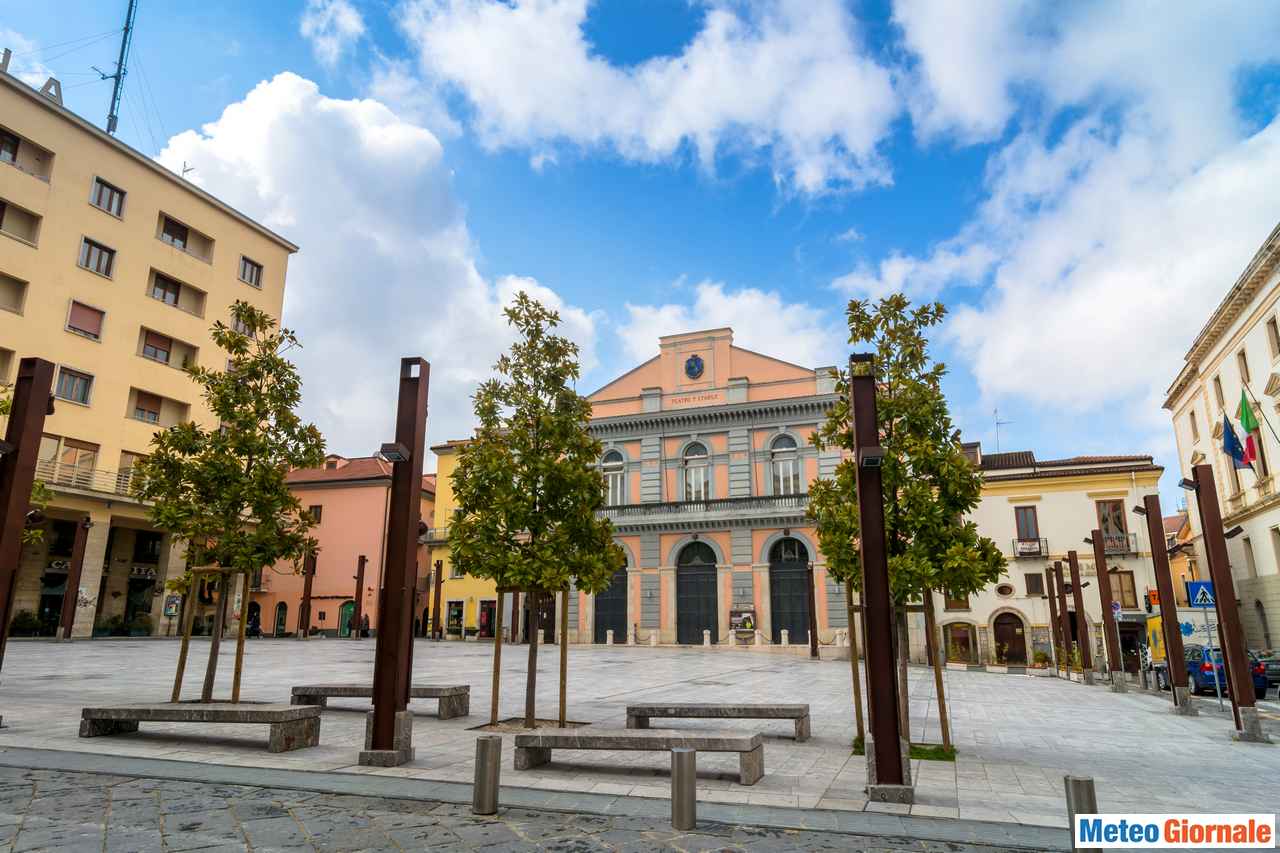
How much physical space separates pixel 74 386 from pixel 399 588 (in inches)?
1207

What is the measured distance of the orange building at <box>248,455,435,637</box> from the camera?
1799 inches

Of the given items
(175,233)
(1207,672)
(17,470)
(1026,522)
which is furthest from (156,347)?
(1026,522)

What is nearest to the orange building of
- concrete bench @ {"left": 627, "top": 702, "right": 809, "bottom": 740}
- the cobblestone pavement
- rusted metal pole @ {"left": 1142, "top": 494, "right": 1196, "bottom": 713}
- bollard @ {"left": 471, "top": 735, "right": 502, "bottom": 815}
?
concrete bench @ {"left": 627, "top": 702, "right": 809, "bottom": 740}

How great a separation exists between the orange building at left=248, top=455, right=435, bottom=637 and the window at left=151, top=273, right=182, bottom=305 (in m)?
14.6

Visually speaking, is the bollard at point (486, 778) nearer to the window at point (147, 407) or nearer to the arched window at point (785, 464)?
the arched window at point (785, 464)

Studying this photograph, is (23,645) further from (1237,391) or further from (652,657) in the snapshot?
(1237,391)

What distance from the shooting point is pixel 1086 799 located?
4.67 m

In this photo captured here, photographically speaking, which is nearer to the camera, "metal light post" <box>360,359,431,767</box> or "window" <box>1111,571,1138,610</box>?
"metal light post" <box>360,359,431,767</box>

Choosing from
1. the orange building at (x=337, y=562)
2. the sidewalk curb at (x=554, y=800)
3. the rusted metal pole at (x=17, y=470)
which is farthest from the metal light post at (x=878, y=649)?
the orange building at (x=337, y=562)

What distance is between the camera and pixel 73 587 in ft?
95.0

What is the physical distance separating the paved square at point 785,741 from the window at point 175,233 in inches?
893

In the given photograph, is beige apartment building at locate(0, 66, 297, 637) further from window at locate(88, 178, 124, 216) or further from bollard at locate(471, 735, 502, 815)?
bollard at locate(471, 735, 502, 815)

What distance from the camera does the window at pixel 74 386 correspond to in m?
30.4

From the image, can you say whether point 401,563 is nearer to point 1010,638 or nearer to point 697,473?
point 697,473
